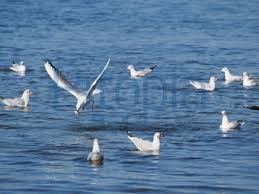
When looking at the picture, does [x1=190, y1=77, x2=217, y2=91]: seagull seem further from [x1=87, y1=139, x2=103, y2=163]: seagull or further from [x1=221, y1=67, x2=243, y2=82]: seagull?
[x1=87, y1=139, x2=103, y2=163]: seagull

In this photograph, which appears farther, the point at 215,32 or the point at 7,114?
the point at 215,32

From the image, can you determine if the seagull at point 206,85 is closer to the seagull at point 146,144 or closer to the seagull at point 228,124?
the seagull at point 228,124

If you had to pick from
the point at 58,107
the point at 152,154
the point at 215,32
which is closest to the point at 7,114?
the point at 58,107

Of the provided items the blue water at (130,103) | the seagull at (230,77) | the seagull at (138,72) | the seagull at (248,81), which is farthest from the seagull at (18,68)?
the seagull at (248,81)

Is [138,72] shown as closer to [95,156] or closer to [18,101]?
[18,101]

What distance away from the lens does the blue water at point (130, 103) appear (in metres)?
13.5

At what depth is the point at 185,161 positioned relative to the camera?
48.6 ft

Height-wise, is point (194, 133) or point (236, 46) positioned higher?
point (236, 46)

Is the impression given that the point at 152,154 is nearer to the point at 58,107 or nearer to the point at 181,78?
the point at 58,107

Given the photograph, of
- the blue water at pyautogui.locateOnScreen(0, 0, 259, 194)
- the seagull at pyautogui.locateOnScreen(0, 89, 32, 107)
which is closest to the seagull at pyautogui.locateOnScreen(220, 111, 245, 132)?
the blue water at pyautogui.locateOnScreen(0, 0, 259, 194)

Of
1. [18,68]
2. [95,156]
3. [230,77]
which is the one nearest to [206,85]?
[230,77]

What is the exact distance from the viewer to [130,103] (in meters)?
21.2

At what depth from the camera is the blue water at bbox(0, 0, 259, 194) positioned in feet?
44.4

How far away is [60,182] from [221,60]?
16.6 meters
